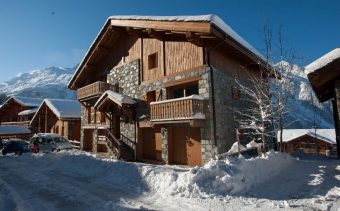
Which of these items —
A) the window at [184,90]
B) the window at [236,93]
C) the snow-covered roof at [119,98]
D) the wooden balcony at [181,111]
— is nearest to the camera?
the wooden balcony at [181,111]

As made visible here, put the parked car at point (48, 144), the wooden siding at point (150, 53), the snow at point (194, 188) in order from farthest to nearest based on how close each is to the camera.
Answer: the parked car at point (48, 144) < the wooden siding at point (150, 53) < the snow at point (194, 188)

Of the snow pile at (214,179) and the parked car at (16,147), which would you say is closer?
the snow pile at (214,179)

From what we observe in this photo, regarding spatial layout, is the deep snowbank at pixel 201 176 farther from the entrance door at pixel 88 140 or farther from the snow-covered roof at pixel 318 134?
the snow-covered roof at pixel 318 134

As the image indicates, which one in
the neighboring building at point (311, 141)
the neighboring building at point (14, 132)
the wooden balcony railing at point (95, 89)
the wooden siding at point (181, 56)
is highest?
the wooden siding at point (181, 56)

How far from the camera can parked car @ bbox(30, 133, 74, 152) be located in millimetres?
23750

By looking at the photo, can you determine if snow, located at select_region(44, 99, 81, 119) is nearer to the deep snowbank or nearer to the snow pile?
the deep snowbank

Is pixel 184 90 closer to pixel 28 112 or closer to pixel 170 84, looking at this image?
pixel 170 84

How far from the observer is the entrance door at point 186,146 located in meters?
14.9

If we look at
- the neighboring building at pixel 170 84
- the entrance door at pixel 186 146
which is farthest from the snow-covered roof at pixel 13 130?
the entrance door at pixel 186 146

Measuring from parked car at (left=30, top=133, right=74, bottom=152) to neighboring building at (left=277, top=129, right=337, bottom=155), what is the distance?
22962 mm

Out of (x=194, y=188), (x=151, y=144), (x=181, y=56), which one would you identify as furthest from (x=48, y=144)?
(x=194, y=188)

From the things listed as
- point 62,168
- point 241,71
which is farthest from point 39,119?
point 241,71

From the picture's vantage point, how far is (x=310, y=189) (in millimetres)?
8547

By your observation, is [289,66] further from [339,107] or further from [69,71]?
[69,71]
